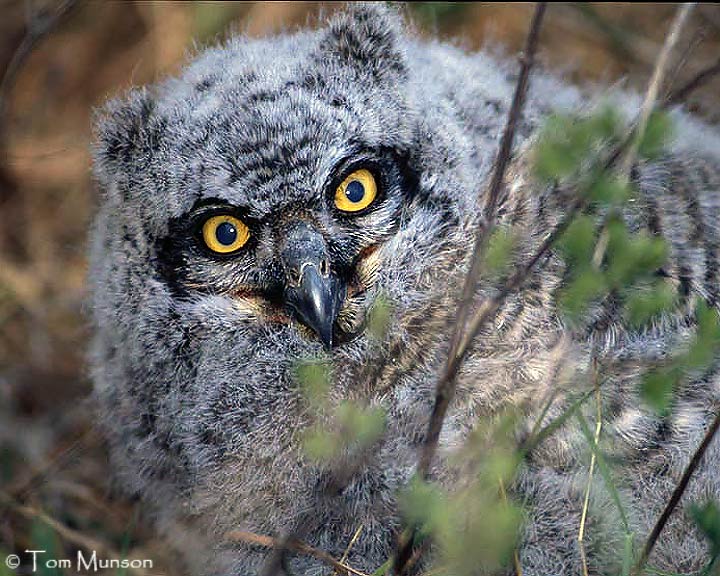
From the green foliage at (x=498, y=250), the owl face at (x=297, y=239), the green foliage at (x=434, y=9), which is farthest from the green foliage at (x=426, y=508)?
the green foliage at (x=434, y=9)

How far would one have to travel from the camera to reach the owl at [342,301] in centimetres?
279

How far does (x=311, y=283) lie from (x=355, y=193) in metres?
0.36

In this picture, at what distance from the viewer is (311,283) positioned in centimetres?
275

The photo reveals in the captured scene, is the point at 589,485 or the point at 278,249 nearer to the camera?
the point at 589,485

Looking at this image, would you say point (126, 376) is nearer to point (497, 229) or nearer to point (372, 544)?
point (372, 544)

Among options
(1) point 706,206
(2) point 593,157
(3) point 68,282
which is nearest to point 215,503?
(2) point 593,157

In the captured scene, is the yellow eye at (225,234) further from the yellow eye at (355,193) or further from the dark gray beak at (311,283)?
the yellow eye at (355,193)

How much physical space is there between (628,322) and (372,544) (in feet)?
3.27

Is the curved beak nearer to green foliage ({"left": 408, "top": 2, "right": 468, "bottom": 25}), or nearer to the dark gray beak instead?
the dark gray beak

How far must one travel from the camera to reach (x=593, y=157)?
10.1 ft

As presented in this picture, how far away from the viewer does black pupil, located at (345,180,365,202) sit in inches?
116

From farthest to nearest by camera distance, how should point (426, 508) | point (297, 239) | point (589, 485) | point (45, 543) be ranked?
point (45, 543) → point (297, 239) → point (589, 485) → point (426, 508)

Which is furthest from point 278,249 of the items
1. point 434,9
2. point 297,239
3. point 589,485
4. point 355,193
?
point 434,9

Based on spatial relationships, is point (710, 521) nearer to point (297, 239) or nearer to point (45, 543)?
point (297, 239)
